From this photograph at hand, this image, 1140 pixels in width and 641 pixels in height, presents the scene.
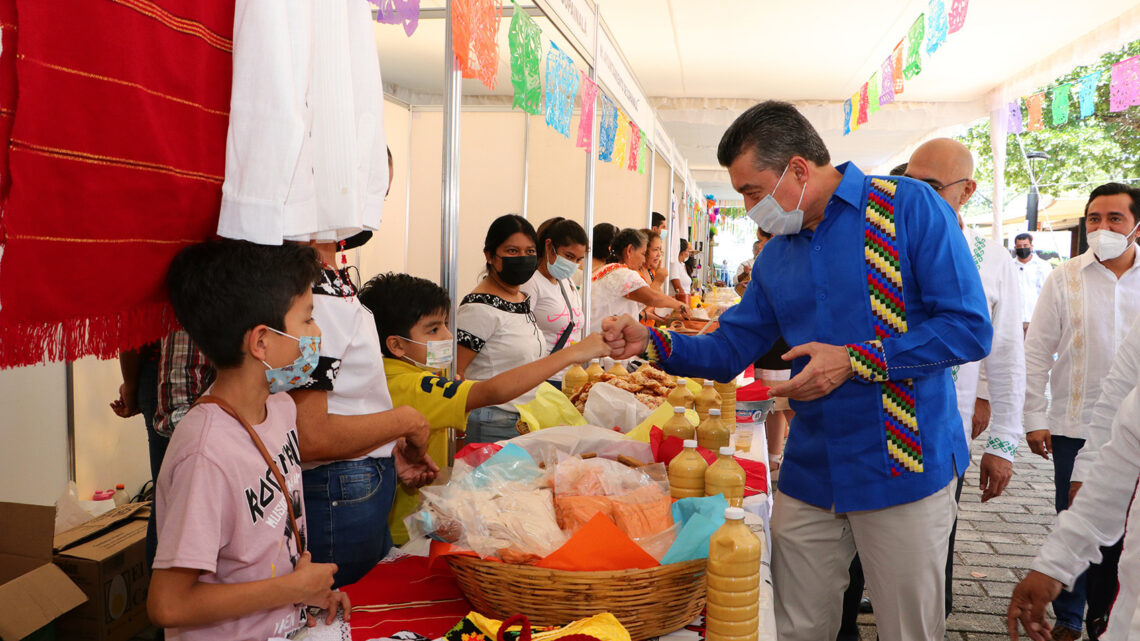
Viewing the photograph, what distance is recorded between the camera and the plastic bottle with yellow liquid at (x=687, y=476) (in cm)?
196

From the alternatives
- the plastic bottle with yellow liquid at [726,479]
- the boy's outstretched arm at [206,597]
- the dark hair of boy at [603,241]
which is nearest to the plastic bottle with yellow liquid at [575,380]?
the plastic bottle with yellow liquid at [726,479]

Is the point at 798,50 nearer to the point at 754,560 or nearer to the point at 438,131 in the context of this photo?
the point at 438,131

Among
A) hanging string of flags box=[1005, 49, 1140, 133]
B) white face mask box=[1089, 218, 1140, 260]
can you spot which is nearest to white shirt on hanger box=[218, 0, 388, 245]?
white face mask box=[1089, 218, 1140, 260]

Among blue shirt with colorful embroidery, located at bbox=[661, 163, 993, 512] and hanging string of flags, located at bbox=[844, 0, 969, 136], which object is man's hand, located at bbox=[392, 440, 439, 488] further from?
hanging string of flags, located at bbox=[844, 0, 969, 136]

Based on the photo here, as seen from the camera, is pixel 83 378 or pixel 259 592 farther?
pixel 83 378

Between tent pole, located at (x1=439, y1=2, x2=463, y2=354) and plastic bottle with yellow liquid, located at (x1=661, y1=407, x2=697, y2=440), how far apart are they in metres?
0.80

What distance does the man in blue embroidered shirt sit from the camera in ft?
6.59

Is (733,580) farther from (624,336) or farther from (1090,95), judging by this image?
(1090,95)

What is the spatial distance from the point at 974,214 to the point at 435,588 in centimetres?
2948

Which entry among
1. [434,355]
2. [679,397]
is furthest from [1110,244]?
[434,355]

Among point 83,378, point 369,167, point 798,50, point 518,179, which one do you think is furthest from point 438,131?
point 369,167

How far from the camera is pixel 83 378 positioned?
14.0 feet

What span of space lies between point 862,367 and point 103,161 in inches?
68.6

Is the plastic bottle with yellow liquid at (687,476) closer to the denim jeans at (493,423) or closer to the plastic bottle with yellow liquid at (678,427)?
the plastic bottle with yellow liquid at (678,427)
